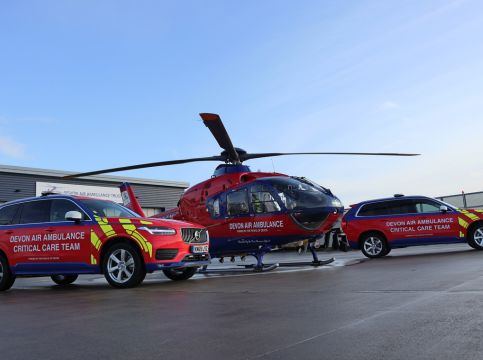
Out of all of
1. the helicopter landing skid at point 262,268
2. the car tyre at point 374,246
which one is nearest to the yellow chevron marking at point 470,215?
the car tyre at point 374,246

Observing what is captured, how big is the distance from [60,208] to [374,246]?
9465 mm

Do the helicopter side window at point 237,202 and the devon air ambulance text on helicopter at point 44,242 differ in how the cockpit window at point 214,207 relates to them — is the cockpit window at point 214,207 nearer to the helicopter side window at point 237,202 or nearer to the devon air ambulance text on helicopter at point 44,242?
the helicopter side window at point 237,202

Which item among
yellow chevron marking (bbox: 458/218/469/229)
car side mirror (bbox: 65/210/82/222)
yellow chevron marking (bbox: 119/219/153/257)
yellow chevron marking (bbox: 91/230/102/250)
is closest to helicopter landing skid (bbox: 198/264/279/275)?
yellow chevron marking (bbox: 119/219/153/257)

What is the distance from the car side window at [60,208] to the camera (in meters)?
9.80

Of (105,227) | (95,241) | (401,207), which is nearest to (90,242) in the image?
(95,241)

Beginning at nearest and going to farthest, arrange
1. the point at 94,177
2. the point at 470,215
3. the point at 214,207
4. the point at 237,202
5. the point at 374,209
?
the point at 237,202
the point at 214,207
the point at 470,215
the point at 374,209
the point at 94,177

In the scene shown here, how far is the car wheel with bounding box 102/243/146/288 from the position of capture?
8945 millimetres

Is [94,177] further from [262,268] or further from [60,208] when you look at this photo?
[60,208]

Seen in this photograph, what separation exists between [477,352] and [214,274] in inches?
349

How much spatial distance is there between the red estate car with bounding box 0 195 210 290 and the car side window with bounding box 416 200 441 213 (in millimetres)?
7693

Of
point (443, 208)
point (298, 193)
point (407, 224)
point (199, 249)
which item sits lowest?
point (199, 249)

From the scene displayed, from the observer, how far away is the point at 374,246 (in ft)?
49.2

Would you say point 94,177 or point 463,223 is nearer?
point 463,223

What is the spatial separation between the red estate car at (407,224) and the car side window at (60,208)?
8.88m
